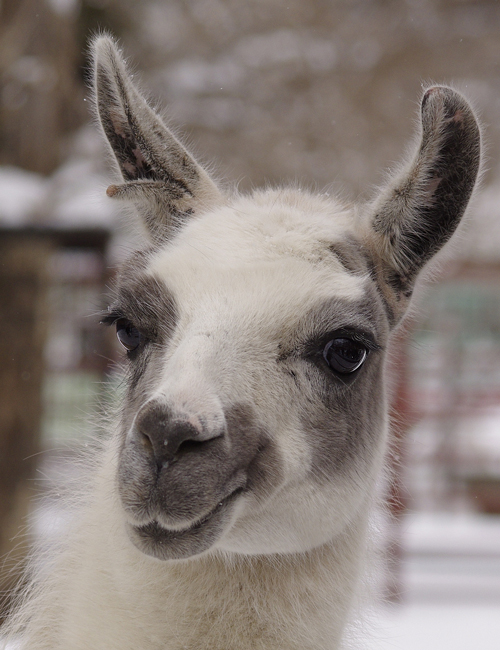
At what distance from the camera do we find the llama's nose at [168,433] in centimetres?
161

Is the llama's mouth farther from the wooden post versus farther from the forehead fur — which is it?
the wooden post

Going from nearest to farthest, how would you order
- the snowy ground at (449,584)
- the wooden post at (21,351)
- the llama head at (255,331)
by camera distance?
1. the llama head at (255,331)
2. the wooden post at (21,351)
3. the snowy ground at (449,584)

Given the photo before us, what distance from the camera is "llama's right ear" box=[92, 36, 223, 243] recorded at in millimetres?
2357

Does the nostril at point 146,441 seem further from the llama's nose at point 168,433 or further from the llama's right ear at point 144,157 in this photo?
the llama's right ear at point 144,157

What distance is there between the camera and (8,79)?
261 inches

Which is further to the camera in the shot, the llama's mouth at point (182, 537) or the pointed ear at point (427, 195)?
the pointed ear at point (427, 195)

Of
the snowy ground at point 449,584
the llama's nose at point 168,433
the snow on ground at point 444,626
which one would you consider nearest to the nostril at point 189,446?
the llama's nose at point 168,433

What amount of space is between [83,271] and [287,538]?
6.58 metres

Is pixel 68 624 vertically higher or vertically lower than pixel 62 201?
lower

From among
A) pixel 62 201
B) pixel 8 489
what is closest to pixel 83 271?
pixel 62 201

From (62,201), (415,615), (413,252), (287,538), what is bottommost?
(415,615)

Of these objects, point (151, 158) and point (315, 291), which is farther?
point (151, 158)

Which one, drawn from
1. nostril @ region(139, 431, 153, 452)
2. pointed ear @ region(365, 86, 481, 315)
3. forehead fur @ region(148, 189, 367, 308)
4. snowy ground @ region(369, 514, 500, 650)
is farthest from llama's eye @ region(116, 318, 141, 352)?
snowy ground @ region(369, 514, 500, 650)

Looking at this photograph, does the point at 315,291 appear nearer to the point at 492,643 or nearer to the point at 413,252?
the point at 413,252
